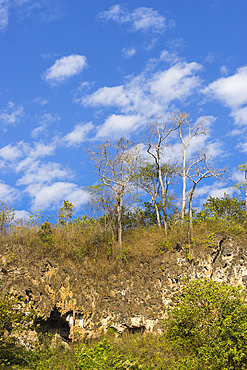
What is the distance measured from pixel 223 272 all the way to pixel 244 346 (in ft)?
14.4

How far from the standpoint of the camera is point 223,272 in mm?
13781

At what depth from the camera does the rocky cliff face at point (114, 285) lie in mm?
13227

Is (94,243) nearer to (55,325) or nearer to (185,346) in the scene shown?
(55,325)

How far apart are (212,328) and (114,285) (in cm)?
557

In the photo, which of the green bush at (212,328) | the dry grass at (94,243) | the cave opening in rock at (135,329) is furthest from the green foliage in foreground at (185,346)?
the dry grass at (94,243)

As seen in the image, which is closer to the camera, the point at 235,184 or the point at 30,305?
the point at 30,305

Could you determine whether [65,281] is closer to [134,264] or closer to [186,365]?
[134,264]

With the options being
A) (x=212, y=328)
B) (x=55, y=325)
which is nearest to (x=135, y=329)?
(x=55, y=325)

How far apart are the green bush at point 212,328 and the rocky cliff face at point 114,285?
179 centimetres

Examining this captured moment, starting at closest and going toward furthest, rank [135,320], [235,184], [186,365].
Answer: [186,365]
[135,320]
[235,184]

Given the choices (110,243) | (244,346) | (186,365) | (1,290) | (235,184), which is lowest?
(186,365)

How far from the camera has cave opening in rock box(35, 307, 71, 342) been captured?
1331cm

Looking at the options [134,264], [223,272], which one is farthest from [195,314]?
[134,264]

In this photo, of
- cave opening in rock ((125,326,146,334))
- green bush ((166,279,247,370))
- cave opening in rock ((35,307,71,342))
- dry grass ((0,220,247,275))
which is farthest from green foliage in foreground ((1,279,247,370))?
dry grass ((0,220,247,275))
